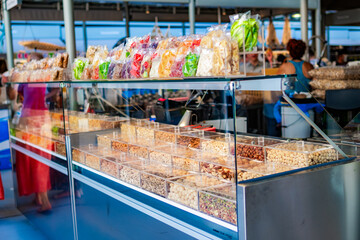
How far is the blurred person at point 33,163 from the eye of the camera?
3.77 meters

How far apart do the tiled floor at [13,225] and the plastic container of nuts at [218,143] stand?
233 cm

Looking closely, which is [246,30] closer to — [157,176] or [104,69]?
[157,176]

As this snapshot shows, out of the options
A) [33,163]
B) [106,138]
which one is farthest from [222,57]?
[33,163]

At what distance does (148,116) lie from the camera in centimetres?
297

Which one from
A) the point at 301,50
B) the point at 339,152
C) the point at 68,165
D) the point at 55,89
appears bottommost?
the point at 68,165

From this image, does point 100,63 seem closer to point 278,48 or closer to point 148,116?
point 148,116

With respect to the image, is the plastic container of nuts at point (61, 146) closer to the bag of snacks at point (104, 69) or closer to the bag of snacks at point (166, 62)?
the bag of snacks at point (104, 69)

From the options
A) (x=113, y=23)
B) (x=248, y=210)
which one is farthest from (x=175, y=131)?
(x=113, y=23)

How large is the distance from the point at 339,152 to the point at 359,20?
871 centimetres

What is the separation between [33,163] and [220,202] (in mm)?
2792

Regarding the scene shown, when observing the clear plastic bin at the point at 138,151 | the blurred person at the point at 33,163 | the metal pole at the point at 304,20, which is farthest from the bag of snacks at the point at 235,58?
the metal pole at the point at 304,20

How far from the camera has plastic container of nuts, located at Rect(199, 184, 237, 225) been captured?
163cm

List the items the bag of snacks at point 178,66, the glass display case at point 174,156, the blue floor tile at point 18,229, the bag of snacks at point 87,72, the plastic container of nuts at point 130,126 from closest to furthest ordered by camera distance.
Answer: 1. the glass display case at point 174,156
2. the bag of snacks at point 178,66
3. the plastic container of nuts at point 130,126
4. the bag of snacks at point 87,72
5. the blue floor tile at point 18,229

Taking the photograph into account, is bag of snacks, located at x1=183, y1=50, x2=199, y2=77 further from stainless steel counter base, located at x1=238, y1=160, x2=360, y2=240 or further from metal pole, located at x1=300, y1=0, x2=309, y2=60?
metal pole, located at x1=300, y1=0, x2=309, y2=60
